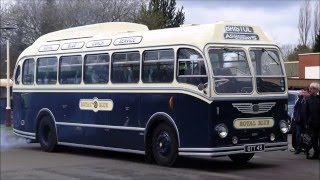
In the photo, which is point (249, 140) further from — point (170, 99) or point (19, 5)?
point (19, 5)

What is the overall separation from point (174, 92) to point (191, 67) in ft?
2.09

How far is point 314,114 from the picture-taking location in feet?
47.3

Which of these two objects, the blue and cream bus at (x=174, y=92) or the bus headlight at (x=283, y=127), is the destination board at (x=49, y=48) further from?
the bus headlight at (x=283, y=127)

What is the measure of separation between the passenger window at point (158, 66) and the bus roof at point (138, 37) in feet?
0.70

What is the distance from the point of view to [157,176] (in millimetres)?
11969

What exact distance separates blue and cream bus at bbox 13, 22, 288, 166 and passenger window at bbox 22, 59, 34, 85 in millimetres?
1594

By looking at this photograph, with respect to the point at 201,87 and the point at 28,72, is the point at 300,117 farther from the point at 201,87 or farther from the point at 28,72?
the point at 28,72

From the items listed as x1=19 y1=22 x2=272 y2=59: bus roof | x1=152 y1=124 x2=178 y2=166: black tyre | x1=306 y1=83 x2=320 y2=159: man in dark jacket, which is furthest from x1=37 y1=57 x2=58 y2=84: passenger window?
x1=306 y1=83 x2=320 y2=159: man in dark jacket

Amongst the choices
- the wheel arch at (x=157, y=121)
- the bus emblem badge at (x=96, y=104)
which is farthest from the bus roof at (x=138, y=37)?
the wheel arch at (x=157, y=121)

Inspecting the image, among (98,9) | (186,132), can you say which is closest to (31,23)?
(98,9)

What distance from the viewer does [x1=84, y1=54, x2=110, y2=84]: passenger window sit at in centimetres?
1510

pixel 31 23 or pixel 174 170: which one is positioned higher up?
pixel 31 23

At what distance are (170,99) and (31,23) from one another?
26.5m

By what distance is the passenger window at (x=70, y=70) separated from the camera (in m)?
16.0
